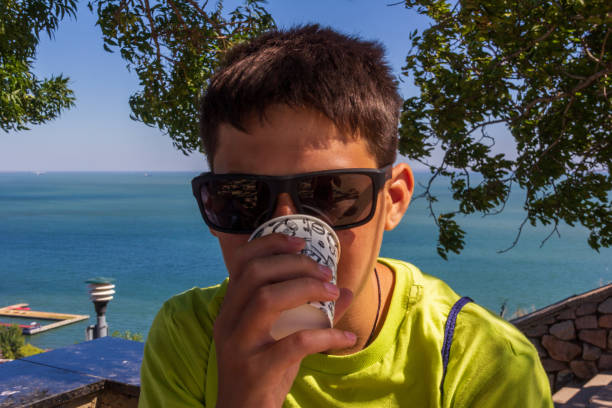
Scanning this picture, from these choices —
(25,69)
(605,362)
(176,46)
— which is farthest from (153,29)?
(605,362)

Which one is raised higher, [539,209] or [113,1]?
[113,1]

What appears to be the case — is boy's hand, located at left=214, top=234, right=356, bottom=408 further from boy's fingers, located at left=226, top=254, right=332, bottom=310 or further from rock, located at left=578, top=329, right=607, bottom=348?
rock, located at left=578, top=329, right=607, bottom=348

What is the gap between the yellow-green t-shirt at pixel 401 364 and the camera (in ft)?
3.88

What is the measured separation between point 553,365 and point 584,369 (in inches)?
13.7

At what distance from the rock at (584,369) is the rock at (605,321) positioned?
1.66ft

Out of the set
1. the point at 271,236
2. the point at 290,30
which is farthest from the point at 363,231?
the point at 290,30

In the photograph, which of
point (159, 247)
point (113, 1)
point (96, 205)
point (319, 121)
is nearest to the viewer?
point (319, 121)

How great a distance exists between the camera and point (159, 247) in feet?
223

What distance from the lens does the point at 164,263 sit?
5725 cm

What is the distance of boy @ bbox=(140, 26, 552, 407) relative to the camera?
3.72 feet

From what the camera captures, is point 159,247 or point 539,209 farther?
point 159,247

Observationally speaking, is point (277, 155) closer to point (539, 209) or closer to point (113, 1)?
point (113, 1)

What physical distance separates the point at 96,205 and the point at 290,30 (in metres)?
130

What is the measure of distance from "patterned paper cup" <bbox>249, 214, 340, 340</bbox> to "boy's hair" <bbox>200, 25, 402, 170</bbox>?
379mm
